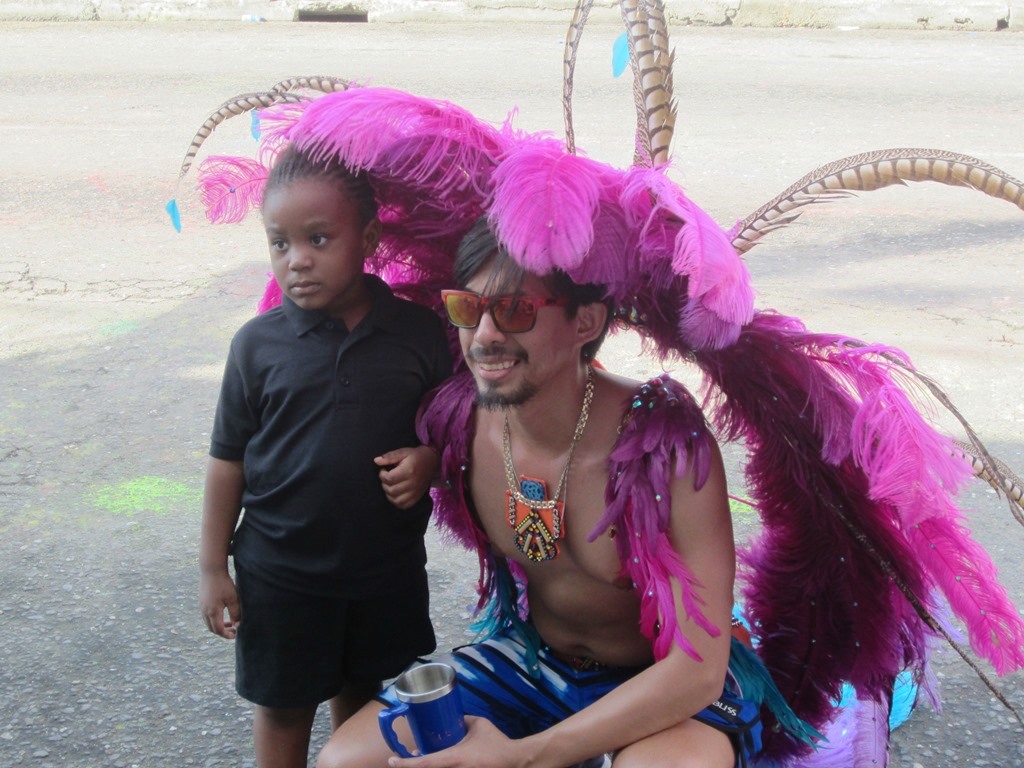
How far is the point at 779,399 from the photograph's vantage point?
2113 millimetres

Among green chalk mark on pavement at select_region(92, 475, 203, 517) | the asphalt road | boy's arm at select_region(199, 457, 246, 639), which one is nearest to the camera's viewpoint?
boy's arm at select_region(199, 457, 246, 639)

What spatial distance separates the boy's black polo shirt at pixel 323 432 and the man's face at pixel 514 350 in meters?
0.23

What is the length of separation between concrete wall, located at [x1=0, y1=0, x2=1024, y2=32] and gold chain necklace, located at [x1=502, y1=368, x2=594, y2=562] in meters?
10.6

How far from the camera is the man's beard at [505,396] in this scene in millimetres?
2096

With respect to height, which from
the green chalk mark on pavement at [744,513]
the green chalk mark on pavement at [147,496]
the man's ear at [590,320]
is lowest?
the green chalk mark on pavement at [147,496]

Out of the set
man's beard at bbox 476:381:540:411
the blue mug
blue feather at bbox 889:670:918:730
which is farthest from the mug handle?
blue feather at bbox 889:670:918:730

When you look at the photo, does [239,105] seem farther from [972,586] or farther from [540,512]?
[972,586]

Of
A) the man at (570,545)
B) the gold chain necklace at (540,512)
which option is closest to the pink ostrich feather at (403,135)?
the man at (570,545)

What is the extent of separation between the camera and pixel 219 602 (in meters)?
2.36

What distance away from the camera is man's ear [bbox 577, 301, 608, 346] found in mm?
2137

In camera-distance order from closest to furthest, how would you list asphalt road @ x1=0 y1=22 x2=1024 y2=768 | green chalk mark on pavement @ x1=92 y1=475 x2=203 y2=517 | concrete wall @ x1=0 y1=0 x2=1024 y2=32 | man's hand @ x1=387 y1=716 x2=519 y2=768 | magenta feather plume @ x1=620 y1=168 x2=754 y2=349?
magenta feather plume @ x1=620 y1=168 x2=754 y2=349 < man's hand @ x1=387 y1=716 x2=519 y2=768 < asphalt road @ x1=0 y1=22 x2=1024 y2=768 < green chalk mark on pavement @ x1=92 y1=475 x2=203 y2=517 < concrete wall @ x1=0 y1=0 x2=1024 y2=32

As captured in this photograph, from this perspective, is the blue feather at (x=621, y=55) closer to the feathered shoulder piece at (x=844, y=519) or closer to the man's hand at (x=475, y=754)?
the feathered shoulder piece at (x=844, y=519)

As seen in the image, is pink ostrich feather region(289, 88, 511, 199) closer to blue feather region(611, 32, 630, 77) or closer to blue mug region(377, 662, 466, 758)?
blue feather region(611, 32, 630, 77)

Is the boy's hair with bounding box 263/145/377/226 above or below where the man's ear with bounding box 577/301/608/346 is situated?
above
